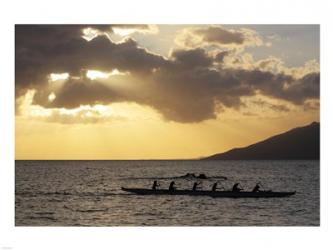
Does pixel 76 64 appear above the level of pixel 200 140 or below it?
above

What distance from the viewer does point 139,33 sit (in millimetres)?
18484

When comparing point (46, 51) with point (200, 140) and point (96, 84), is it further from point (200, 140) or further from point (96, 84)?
point (200, 140)

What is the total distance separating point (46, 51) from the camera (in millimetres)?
20734

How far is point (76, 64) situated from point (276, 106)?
6836 millimetres

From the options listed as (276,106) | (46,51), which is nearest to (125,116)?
(46,51)
